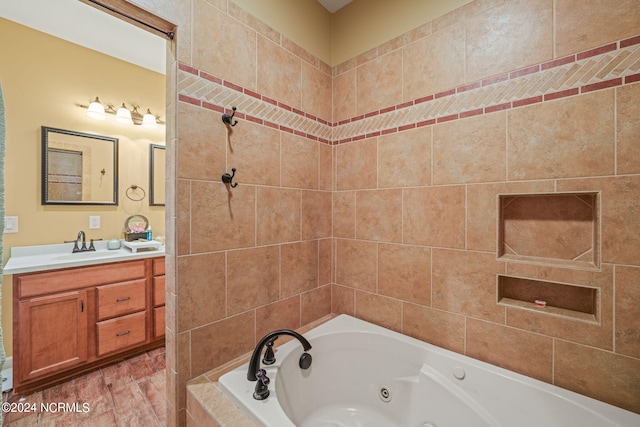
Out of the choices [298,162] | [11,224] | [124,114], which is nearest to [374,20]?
[298,162]

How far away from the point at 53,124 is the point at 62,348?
1.82 m

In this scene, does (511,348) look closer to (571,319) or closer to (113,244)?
(571,319)

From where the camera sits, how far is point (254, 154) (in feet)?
4.79

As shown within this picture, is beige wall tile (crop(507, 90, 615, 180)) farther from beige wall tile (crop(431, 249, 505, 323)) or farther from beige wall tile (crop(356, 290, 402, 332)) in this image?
beige wall tile (crop(356, 290, 402, 332))

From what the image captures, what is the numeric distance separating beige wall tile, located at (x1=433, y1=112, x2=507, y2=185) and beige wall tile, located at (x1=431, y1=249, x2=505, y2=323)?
39 cm

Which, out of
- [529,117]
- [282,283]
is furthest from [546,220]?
[282,283]

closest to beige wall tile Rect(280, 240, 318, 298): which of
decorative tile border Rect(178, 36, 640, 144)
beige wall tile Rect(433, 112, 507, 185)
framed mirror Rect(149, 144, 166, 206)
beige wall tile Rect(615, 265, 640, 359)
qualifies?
decorative tile border Rect(178, 36, 640, 144)

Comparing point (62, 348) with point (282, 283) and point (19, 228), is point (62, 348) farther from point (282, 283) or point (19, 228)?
point (282, 283)

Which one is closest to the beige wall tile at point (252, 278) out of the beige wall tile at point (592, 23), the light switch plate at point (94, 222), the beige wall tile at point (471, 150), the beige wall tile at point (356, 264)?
the beige wall tile at point (356, 264)

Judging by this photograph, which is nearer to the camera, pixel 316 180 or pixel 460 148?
pixel 460 148

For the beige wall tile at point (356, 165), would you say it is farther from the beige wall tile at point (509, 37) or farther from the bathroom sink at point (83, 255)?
the bathroom sink at point (83, 255)

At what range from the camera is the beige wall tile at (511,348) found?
3.89 feet

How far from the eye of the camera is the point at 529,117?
3.93 feet

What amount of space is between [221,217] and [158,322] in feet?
5.96
